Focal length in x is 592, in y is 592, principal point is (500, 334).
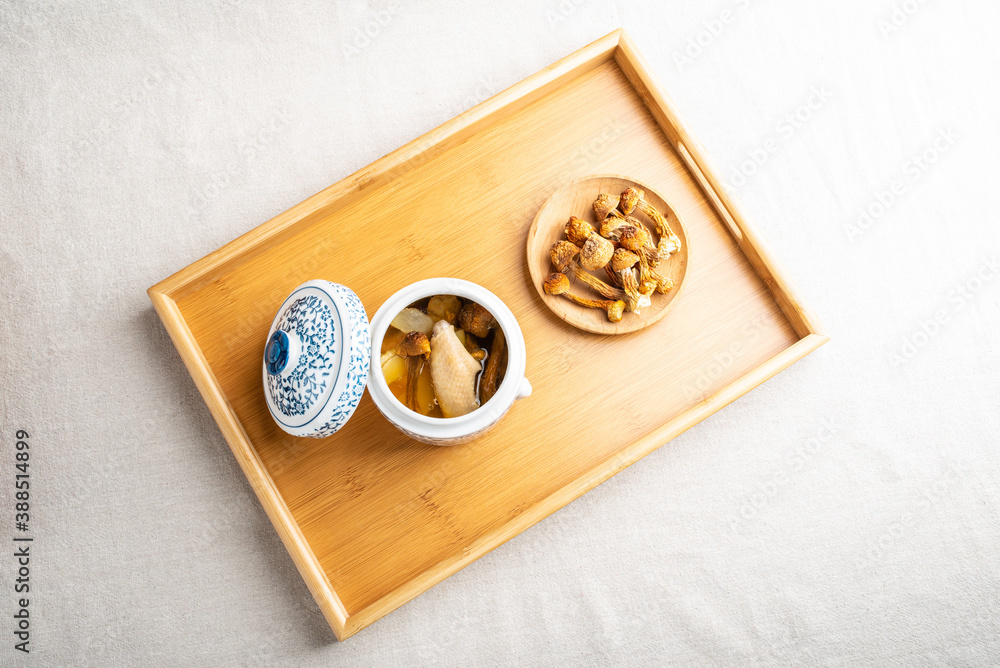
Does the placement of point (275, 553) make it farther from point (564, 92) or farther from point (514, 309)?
point (564, 92)

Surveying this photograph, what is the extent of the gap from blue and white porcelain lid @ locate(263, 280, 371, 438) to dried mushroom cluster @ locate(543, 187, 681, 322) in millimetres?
435

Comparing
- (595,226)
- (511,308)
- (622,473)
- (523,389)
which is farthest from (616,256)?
(622,473)

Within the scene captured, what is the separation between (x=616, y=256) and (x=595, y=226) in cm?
10

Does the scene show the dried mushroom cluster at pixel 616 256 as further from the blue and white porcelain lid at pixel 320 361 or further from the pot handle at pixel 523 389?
the blue and white porcelain lid at pixel 320 361

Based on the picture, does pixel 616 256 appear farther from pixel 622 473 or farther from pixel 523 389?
pixel 622 473

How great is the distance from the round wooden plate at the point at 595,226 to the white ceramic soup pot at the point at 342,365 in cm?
21

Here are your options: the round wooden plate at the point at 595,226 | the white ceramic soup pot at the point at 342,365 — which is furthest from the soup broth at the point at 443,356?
the round wooden plate at the point at 595,226

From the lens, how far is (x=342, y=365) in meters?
0.98

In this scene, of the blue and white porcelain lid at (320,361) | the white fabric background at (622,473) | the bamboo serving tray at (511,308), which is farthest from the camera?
the white fabric background at (622,473)

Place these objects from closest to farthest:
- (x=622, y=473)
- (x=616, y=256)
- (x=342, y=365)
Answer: (x=342, y=365) < (x=616, y=256) < (x=622, y=473)

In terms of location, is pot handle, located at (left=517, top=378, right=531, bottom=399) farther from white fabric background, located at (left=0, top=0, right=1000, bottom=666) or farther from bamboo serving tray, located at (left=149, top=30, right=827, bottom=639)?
white fabric background, located at (left=0, top=0, right=1000, bottom=666)

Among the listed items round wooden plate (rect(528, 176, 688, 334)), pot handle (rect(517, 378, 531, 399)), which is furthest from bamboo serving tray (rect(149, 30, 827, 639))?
pot handle (rect(517, 378, 531, 399))

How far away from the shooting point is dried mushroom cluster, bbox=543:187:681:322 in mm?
1228

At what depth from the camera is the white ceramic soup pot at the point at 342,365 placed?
0.99 metres
